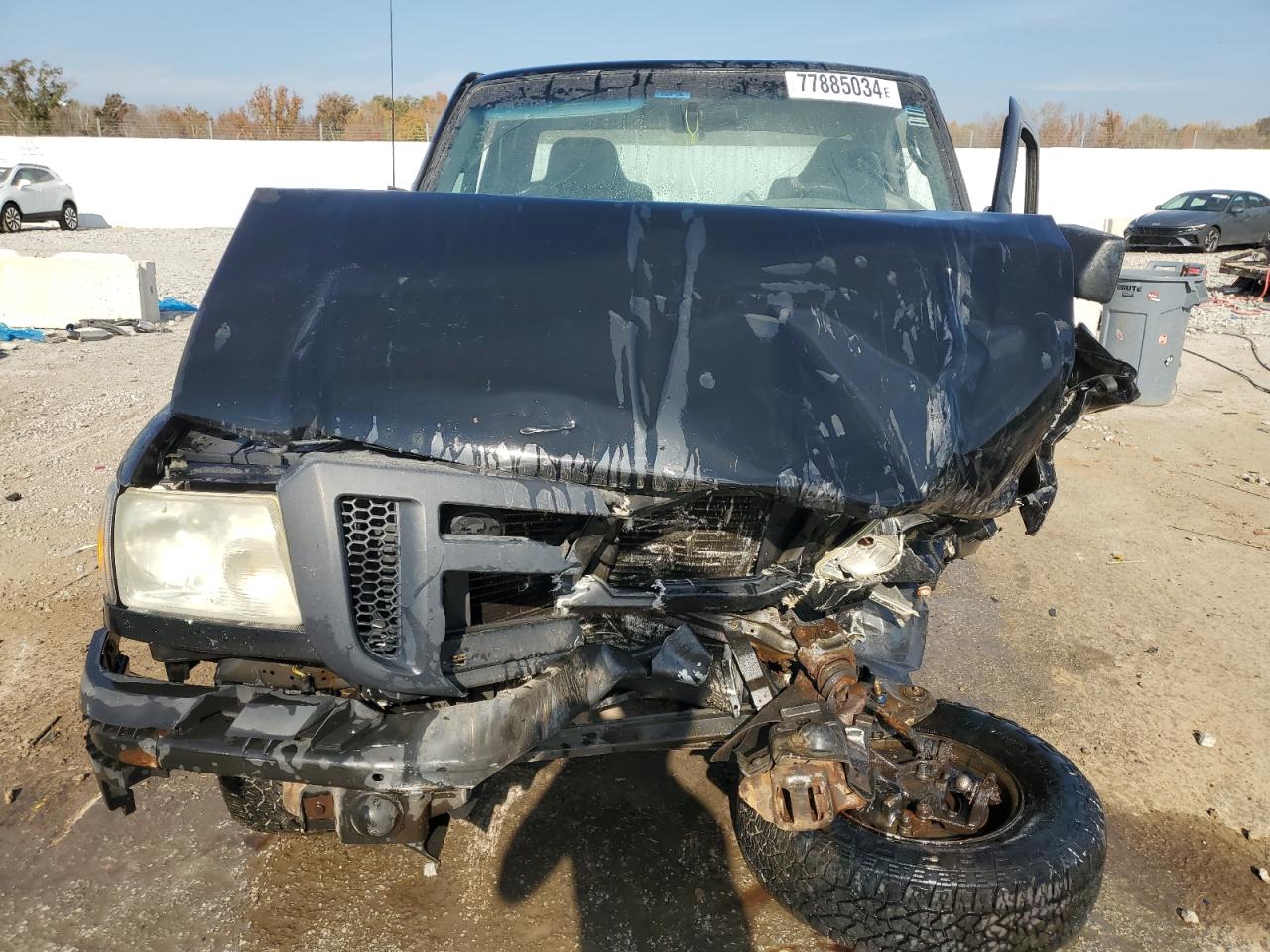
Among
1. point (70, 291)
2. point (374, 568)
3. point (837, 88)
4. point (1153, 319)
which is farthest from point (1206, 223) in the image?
point (374, 568)

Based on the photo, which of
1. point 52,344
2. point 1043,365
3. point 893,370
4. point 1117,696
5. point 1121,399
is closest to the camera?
point 893,370

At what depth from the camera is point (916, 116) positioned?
11.5 ft

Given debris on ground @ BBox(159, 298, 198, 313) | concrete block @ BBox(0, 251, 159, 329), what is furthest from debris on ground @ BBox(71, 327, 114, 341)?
debris on ground @ BBox(159, 298, 198, 313)

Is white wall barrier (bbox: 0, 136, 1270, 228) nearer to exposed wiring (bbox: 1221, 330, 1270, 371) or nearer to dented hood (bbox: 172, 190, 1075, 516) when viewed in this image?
exposed wiring (bbox: 1221, 330, 1270, 371)

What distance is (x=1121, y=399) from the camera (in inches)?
104

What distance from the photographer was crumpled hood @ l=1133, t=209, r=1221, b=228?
20.3 meters

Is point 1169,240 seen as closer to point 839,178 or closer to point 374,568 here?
point 839,178

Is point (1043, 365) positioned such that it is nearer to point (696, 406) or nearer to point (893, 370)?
point (893, 370)

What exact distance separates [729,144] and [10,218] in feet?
73.9

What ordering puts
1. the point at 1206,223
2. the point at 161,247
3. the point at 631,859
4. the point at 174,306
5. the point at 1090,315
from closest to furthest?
the point at 631,859 < the point at 1090,315 < the point at 174,306 < the point at 161,247 < the point at 1206,223

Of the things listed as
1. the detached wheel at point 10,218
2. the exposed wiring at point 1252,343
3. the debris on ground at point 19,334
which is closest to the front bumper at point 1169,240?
the exposed wiring at point 1252,343

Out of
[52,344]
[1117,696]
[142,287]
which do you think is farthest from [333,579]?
[142,287]

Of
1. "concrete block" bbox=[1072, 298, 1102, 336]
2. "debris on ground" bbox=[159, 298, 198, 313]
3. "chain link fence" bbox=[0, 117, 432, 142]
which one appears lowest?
"debris on ground" bbox=[159, 298, 198, 313]

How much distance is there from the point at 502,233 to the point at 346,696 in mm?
1116
